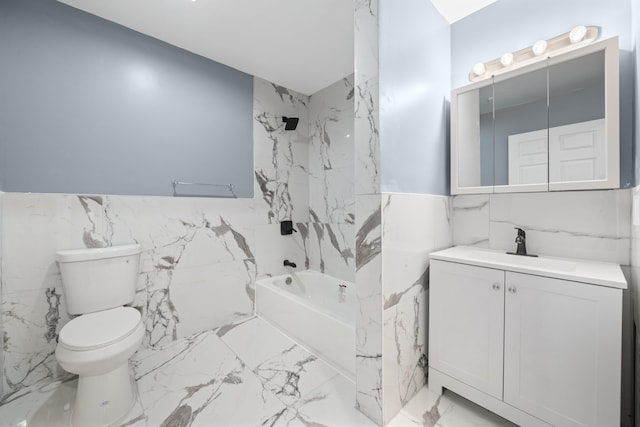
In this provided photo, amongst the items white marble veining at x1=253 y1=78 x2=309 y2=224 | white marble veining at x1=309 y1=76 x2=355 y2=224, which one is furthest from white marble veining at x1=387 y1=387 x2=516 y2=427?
white marble veining at x1=253 y1=78 x2=309 y2=224

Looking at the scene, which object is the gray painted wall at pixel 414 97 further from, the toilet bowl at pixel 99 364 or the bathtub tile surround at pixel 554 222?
the toilet bowl at pixel 99 364

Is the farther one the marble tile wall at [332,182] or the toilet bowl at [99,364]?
the marble tile wall at [332,182]

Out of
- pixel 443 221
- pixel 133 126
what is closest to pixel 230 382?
pixel 443 221

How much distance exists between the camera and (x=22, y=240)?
1.52 m

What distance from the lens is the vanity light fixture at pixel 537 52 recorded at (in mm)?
1321

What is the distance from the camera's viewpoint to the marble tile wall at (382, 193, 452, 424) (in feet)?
4.23

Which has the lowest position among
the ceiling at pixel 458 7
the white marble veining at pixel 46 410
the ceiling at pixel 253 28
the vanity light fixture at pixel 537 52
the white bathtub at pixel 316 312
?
the white marble veining at pixel 46 410

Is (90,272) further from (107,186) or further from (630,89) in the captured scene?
(630,89)

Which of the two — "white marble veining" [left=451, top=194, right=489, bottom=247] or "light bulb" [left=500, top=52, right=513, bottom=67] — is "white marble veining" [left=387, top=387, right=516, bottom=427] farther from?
"light bulb" [left=500, top=52, right=513, bottom=67]

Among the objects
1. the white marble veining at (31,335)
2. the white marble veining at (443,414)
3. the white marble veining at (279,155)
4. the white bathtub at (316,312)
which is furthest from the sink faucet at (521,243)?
the white marble veining at (31,335)

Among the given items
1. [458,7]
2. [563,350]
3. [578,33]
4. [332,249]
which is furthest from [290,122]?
[563,350]

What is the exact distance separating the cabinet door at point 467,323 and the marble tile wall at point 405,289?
8 centimetres

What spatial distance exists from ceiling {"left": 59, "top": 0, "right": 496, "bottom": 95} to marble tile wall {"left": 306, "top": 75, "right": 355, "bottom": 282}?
16.5 inches

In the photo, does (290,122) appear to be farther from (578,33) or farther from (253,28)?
(578,33)
